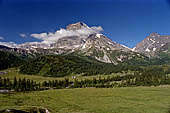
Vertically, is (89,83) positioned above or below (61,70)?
below

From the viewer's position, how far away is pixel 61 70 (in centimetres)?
18812

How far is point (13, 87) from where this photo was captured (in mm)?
92000

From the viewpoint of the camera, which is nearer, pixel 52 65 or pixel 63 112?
pixel 63 112

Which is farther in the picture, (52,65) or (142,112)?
(52,65)

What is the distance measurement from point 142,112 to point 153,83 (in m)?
76.1

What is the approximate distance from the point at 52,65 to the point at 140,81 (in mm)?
118870

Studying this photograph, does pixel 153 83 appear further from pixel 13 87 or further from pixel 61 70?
pixel 61 70

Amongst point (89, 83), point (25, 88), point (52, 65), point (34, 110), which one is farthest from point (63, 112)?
point (52, 65)

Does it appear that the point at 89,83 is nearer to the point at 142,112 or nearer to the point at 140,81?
the point at 140,81

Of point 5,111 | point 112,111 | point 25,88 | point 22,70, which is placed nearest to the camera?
point 5,111

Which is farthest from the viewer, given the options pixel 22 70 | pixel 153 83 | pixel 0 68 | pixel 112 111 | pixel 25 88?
pixel 0 68

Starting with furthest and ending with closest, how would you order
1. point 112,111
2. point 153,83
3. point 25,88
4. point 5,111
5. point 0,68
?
point 0,68
point 153,83
point 25,88
point 112,111
point 5,111

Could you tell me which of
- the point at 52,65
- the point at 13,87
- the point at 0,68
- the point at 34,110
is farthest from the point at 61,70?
the point at 34,110

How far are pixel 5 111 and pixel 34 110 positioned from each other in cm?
644
